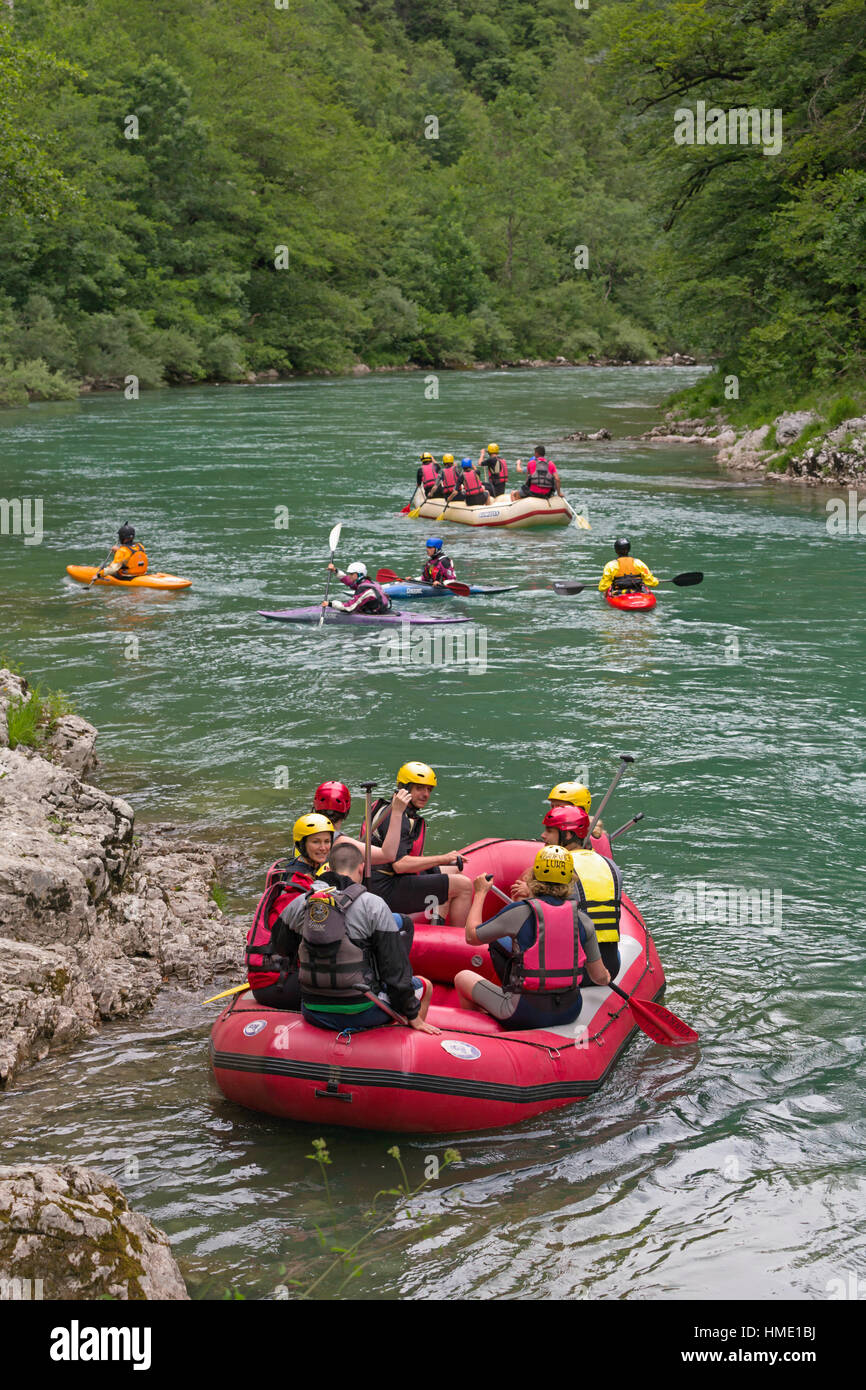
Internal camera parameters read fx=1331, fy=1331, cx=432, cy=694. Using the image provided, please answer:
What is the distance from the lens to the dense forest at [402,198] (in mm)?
25219

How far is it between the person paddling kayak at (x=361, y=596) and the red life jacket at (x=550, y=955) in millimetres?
9401

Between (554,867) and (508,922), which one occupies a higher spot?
(554,867)

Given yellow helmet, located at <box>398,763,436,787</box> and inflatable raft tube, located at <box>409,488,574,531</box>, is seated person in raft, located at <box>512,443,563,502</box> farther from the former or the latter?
yellow helmet, located at <box>398,763,436,787</box>

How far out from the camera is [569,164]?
9331 centimetres

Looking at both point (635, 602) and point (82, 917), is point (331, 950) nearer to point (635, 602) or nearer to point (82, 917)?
point (82, 917)

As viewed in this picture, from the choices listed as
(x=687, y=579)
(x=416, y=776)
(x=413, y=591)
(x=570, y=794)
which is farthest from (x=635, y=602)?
(x=416, y=776)

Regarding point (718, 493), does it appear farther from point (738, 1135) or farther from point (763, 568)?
point (738, 1135)

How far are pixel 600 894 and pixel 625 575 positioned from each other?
9741mm

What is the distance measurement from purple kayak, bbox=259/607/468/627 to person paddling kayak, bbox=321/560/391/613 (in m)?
0.06

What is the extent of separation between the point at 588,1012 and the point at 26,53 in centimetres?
2018

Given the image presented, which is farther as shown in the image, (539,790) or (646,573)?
(646,573)

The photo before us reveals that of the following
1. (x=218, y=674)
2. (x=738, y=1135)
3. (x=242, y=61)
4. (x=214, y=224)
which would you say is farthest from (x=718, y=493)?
(x=242, y=61)

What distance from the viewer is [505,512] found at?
72.2 feet
